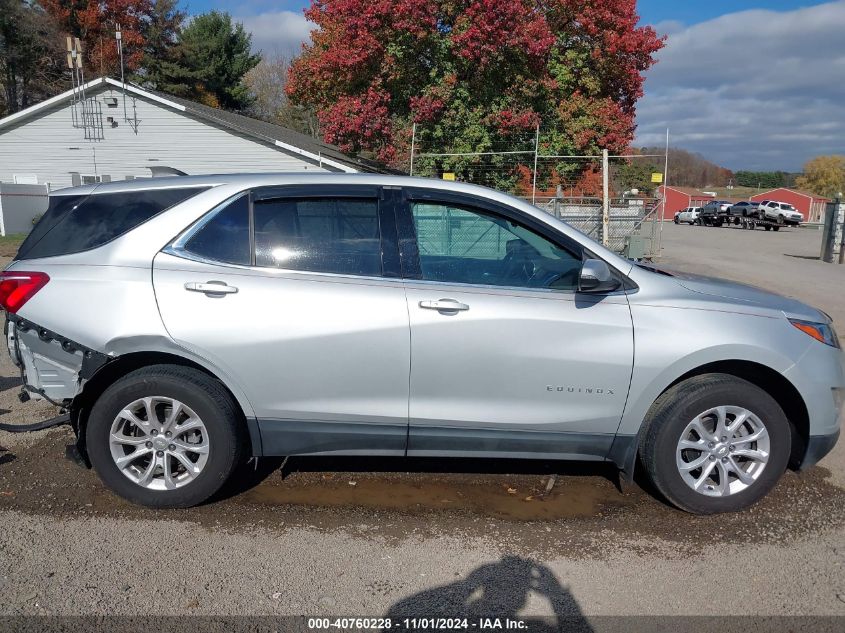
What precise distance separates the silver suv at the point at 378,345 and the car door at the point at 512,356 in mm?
11

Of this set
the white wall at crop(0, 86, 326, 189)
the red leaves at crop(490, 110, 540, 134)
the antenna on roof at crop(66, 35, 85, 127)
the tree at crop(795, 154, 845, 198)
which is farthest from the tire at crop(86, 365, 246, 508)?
the tree at crop(795, 154, 845, 198)

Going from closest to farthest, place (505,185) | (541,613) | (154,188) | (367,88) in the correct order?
(541,613) < (154,188) < (505,185) < (367,88)

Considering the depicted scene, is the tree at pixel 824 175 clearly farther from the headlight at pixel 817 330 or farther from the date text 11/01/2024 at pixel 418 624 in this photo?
the date text 11/01/2024 at pixel 418 624

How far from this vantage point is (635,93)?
22.6m

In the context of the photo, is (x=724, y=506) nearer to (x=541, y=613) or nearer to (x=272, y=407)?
(x=541, y=613)

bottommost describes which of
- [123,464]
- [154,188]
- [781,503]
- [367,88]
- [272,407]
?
[781,503]

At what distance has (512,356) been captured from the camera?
11.8 feet

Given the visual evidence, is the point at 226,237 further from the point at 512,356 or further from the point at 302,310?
the point at 512,356

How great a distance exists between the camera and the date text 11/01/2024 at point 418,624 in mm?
2838

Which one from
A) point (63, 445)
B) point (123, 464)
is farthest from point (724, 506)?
point (63, 445)

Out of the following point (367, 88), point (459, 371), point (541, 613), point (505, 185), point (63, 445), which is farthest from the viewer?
point (367, 88)

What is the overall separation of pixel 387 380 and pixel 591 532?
4.57 ft

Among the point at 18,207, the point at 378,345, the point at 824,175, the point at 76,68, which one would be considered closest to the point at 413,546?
the point at 378,345

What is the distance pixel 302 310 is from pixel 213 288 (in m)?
0.50
